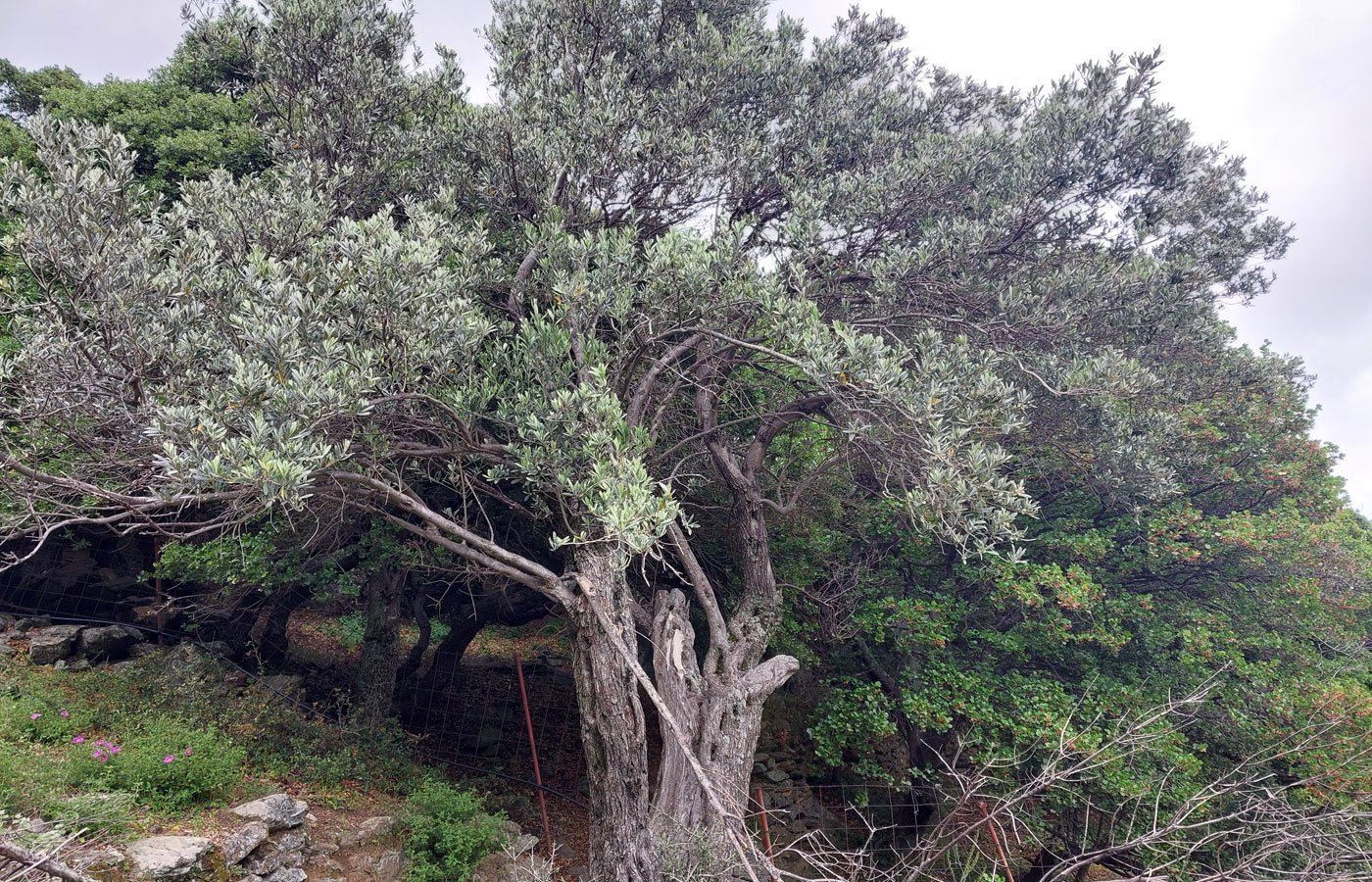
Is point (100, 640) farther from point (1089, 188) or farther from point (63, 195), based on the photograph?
point (1089, 188)

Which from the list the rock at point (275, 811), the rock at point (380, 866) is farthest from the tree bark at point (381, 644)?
the rock at point (380, 866)

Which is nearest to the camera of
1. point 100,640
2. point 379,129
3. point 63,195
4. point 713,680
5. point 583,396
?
point 63,195

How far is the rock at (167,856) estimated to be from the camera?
5148 mm

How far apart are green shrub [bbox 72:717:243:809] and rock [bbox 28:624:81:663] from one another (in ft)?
10.2

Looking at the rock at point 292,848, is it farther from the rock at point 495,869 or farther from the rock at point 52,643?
the rock at point 52,643

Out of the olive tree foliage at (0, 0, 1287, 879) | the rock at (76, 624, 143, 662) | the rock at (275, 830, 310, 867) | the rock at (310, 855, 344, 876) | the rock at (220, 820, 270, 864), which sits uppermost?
the olive tree foliage at (0, 0, 1287, 879)

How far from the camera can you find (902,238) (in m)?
8.03

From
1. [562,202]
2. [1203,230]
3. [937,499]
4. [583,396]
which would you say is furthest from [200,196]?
[1203,230]

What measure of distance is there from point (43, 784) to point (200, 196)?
5.35 metres

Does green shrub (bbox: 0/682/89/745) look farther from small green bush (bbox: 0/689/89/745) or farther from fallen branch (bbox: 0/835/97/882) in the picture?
fallen branch (bbox: 0/835/97/882)

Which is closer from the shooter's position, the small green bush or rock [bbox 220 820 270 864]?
rock [bbox 220 820 270 864]

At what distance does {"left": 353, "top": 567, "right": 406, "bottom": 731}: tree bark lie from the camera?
33.4ft

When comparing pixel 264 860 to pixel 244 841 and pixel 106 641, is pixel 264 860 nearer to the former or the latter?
pixel 244 841

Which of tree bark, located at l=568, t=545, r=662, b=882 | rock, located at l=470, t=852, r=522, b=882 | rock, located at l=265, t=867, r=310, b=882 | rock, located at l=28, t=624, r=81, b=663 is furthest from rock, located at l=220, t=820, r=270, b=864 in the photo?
rock, located at l=28, t=624, r=81, b=663
